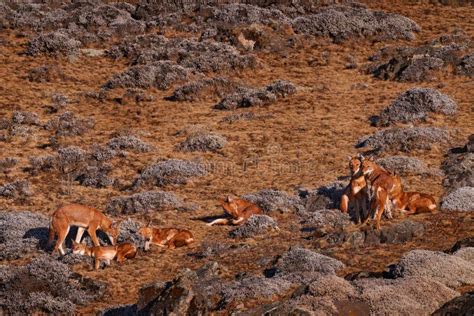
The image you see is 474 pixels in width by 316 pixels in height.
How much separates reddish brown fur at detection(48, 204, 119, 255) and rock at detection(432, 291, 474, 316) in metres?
8.69

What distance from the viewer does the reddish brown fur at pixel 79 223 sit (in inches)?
719

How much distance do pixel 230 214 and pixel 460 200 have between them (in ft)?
16.8

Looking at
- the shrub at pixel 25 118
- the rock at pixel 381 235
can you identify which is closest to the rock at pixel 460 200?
the rock at pixel 381 235

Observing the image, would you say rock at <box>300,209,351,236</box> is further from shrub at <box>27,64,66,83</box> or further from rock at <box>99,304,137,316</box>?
shrub at <box>27,64,66,83</box>

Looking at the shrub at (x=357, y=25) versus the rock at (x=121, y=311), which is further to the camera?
the shrub at (x=357, y=25)

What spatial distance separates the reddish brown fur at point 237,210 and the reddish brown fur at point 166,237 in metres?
1.49

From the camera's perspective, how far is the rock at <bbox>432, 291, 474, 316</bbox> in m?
11.6

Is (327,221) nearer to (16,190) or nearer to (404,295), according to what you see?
(404,295)

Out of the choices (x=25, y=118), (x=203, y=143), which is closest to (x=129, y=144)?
(x=203, y=143)

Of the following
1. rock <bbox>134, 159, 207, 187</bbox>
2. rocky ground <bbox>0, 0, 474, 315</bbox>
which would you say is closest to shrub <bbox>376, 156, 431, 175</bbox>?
rocky ground <bbox>0, 0, 474, 315</bbox>

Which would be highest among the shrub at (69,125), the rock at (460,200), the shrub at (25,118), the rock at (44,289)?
the rock at (460,200)

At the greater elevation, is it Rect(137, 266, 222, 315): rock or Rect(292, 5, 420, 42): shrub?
Rect(137, 266, 222, 315): rock

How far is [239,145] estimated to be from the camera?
26406mm

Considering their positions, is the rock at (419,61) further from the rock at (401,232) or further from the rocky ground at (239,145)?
the rock at (401,232)
